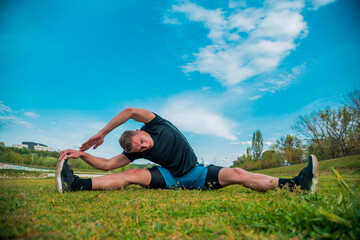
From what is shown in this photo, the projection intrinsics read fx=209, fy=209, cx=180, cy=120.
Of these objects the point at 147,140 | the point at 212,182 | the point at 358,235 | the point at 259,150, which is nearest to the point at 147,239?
the point at 358,235

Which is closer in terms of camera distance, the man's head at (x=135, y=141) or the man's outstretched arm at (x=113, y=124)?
the man's outstretched arm at (x=113, y=124)

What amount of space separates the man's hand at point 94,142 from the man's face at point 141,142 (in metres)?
0.59

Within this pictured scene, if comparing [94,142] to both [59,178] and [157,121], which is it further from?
[157,121]

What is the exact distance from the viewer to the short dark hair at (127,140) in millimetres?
4008

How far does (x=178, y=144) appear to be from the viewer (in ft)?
14.7

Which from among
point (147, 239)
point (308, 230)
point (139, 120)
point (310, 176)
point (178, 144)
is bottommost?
point (147, 239)

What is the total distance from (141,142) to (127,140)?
0.27 metres

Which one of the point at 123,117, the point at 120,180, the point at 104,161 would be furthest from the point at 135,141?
the point at 104,161

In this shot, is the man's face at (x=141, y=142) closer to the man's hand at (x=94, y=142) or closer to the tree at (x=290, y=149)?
the man's hand at (x=94, y=142)

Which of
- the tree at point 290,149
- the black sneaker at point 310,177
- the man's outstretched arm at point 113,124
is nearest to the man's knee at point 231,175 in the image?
the black sneaker at point 310,177

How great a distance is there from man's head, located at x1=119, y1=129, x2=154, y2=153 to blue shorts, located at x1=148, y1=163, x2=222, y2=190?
0.65 meters

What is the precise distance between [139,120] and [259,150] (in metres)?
68.2

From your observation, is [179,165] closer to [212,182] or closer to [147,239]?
[212,182]

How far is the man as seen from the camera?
387cm
